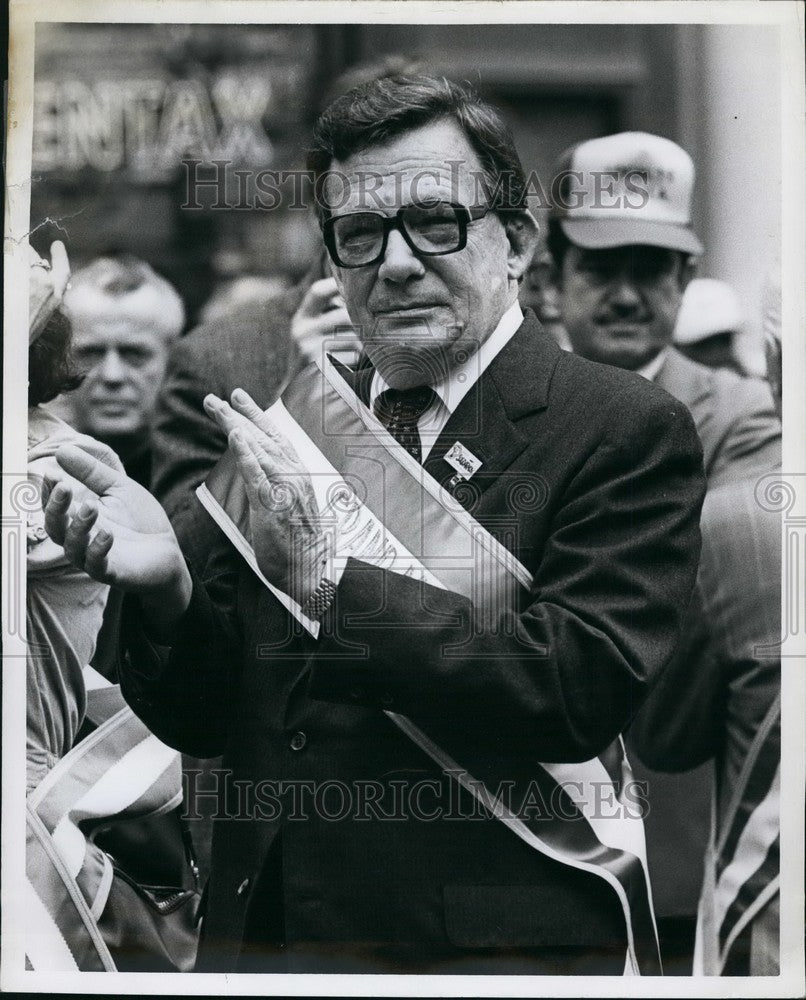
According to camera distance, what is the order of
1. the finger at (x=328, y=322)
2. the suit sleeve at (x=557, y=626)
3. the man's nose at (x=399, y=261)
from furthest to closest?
the finger at (x=328, y=322) → the man's nose at (x=399, y=261) → the suit sleeve at (x=557, y=626)

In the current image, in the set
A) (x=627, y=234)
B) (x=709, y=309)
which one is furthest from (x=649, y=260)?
(x=709, y=309)

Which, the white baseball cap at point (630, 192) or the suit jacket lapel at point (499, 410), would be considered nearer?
the suit jacket lapel at point (499, 410)

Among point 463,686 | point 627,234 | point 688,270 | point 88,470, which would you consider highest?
point 627,234

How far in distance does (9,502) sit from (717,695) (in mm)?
2042

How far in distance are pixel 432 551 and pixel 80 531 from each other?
940 millimetres

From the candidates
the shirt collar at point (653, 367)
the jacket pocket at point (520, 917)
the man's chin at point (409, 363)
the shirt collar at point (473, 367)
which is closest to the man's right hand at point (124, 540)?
the man's chin at point (409, 363)

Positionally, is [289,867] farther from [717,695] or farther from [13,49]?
[13,49]

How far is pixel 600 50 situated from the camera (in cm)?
373

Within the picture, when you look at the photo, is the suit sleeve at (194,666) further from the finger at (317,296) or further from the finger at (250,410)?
the finger at (317,296)

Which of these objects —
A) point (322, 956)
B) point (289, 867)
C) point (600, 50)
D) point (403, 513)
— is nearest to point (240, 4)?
point (600, 50)

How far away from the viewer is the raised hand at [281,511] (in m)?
3.60

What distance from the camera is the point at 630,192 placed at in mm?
3705

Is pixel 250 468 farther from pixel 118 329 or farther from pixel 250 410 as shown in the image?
pixel 118 329

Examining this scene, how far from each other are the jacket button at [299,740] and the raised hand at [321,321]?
103cm
